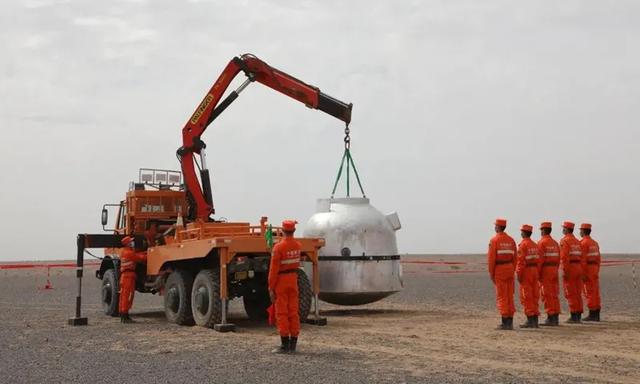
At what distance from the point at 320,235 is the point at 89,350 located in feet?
21.2

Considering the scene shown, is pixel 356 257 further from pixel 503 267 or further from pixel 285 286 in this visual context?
pixel 285 286

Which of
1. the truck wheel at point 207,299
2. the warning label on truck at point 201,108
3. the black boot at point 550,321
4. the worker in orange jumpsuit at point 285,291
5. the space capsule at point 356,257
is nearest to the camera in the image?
the worker in orange jumpsuit at point 285,291

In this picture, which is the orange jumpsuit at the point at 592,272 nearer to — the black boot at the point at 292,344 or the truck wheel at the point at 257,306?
the truck wheel at the point at 257,306

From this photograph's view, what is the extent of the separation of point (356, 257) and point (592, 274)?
4.83 metres

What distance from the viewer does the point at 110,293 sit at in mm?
17953

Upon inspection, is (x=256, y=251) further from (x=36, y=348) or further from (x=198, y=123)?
(x=198, y=123)

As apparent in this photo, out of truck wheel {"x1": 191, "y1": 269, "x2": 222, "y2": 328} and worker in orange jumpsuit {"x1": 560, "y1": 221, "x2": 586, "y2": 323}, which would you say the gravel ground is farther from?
worker in orange jumpsuit {"x1": 560, "y1": 221, "x2": 586, "y2": 323}

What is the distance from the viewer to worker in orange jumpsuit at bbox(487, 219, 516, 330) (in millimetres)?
13414

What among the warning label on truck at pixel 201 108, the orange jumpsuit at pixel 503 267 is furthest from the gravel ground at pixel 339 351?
the warning label on truck at pixel 201 108

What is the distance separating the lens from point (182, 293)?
1488cm

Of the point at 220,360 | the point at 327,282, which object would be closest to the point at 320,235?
the point at 327,282

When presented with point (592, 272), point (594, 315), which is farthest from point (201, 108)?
point (594, 315)

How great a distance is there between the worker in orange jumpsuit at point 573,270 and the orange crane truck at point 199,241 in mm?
4902

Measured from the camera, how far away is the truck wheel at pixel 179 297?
14797mm
